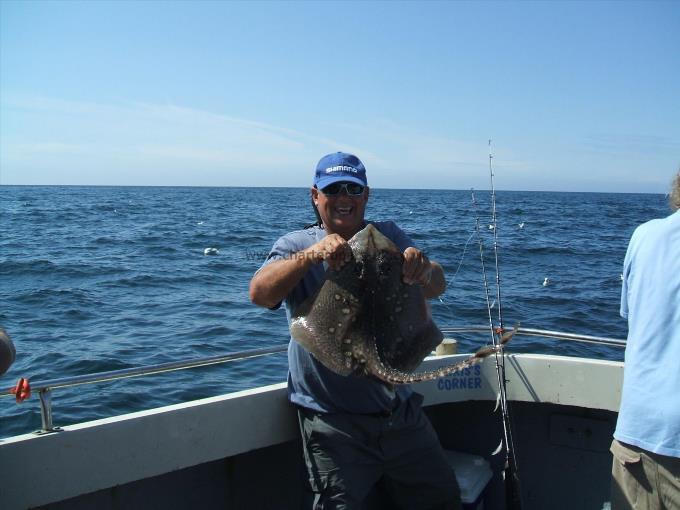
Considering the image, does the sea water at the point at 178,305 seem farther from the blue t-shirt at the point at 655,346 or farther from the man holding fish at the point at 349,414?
the man holding fish at the point at 349,414

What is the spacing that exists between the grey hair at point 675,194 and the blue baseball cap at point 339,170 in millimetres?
1789

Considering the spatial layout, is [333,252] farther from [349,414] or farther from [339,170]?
[349,414]

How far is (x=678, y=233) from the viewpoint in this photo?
2.87 meters

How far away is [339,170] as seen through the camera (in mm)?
3420

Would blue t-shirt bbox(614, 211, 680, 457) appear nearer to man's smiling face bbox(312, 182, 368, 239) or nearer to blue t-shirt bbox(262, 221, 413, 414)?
blue t-shirt bbox(262, 221, 413, 414)

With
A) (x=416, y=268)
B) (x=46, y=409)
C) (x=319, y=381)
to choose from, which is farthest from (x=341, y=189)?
(x=46, y=409)

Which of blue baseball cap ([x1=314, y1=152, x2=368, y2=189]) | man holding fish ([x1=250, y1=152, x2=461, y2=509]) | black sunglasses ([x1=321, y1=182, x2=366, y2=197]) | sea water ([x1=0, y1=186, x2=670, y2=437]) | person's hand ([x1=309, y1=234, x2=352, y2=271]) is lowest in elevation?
sea water ([x1=0, y1=186, x2=670, y2=437])

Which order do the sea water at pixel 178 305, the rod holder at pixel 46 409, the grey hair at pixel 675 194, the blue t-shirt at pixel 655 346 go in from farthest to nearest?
1. the sea water at pixel 178 305
2. the rod holder at pixel 46 409
3. the grey hair at pixel 675 194
4. the blue t-shirt at pixel 655 346

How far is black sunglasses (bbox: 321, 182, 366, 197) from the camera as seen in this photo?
134 inches

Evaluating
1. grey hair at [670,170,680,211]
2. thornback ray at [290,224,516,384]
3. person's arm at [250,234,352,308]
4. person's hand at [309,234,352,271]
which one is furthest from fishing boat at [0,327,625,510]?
grey hair at [670,170,680,211]

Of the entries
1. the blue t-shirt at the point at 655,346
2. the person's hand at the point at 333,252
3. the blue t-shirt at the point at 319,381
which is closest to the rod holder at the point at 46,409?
the blue t-shirt at the point at 319,381

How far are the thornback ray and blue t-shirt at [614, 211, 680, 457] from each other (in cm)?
111

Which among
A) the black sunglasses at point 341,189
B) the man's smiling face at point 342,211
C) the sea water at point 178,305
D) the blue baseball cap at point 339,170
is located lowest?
the sea water at point 178,305

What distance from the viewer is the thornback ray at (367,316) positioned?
2951mm
